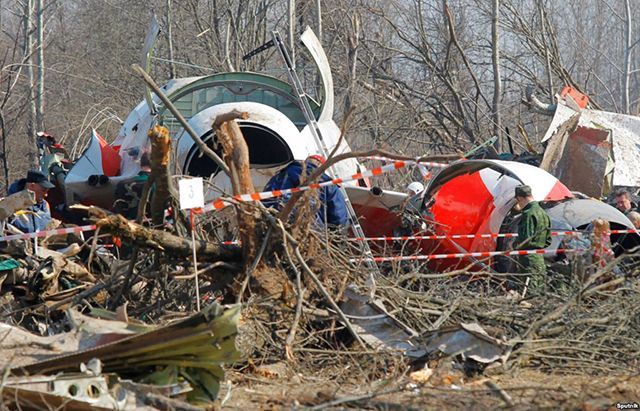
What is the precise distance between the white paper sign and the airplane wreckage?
2.67 metres

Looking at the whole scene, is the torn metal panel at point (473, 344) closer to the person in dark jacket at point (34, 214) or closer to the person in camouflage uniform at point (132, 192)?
the person in dark jacket at point (34, 214)

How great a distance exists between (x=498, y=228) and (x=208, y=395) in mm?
6351

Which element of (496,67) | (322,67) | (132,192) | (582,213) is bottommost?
(582,213)

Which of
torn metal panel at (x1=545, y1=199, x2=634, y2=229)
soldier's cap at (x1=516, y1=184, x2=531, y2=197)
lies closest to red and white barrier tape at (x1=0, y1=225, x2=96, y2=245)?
soldier's cap at (x1=516, y1=184, x2=531, y2=197)

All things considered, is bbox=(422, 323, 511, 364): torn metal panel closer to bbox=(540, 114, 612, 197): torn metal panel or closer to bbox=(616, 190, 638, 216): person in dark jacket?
bbox=(616, 190, 638, 216): person in dark jacket

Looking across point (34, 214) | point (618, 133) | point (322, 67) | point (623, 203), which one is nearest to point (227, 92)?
point (322, 67)

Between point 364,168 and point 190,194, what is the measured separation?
6025mm

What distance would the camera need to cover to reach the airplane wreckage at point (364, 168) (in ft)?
36.9

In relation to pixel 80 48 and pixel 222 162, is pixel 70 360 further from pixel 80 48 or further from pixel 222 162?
pixel 80 48

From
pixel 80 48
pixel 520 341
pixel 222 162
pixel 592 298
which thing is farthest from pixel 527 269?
pixel 80 48

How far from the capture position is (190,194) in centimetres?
705

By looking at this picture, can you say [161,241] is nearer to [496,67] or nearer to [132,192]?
[132,192]

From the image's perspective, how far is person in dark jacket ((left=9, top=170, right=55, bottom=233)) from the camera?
32.7 ft

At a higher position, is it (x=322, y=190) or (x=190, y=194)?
(x=190, y=194)
